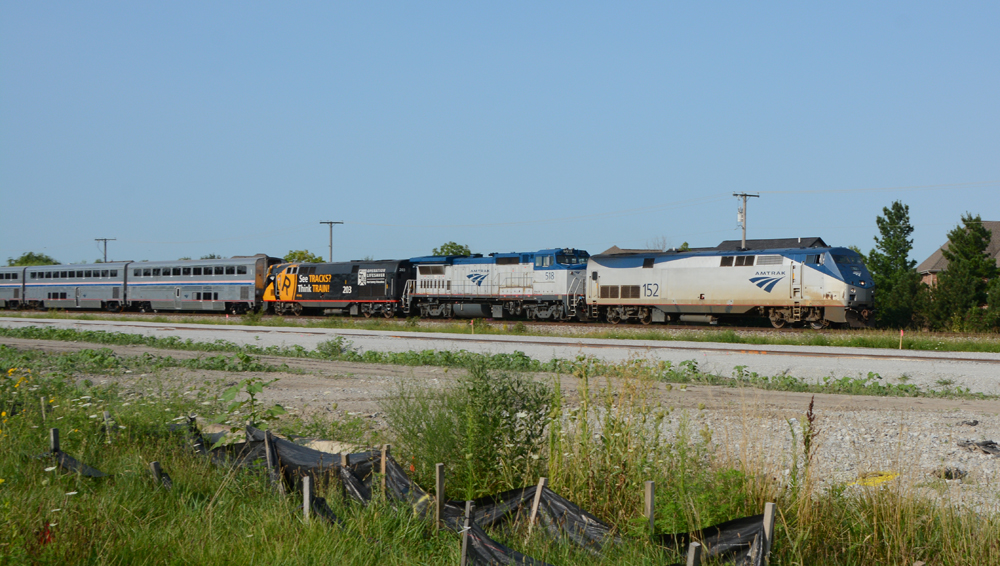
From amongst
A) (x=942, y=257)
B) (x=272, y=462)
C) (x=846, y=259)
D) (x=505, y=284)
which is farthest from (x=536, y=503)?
(x=942, y=257)

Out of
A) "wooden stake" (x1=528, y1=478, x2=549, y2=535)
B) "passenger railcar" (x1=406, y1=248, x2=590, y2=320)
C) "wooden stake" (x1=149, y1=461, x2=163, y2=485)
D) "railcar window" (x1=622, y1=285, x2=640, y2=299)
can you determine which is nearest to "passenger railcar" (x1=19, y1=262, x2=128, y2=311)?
"passenger railcar" (x1=406, y1=248, x2=590, y2=320)

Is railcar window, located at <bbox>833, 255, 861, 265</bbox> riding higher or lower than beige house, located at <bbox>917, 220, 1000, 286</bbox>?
lower

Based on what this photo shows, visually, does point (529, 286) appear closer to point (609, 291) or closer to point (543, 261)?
point (543, 261)

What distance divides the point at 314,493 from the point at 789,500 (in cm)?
386

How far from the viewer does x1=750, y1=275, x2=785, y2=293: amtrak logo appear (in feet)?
90.7

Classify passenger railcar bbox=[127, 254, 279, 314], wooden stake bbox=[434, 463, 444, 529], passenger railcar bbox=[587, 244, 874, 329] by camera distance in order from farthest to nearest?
passenger railcar bbox=[127, 254, 279, 314], passenger railcar bbox=[587, 244, 874, 329], wooden stake bbox=[434, 463, 444, 529]

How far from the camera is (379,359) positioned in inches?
758

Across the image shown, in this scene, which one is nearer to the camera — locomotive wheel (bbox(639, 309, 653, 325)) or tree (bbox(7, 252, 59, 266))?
locomotive wheel (bbox(639, 309, 653, 325))

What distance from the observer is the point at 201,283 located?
1801 inches

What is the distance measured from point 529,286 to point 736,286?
33.1 ft

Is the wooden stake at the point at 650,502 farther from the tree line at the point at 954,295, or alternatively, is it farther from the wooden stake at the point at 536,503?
the tree line at the point at 954,295

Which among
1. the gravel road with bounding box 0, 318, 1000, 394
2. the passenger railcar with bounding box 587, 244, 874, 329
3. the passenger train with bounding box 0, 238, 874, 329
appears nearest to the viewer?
the gravel road with bounding box 0, 318, 1000, 394

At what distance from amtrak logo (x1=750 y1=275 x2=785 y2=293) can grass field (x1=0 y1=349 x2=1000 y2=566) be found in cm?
2262

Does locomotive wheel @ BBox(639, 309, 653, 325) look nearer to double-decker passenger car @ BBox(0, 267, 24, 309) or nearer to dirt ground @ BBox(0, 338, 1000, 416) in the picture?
dirt ground @ BBox(0, 338, 1000, 416)
